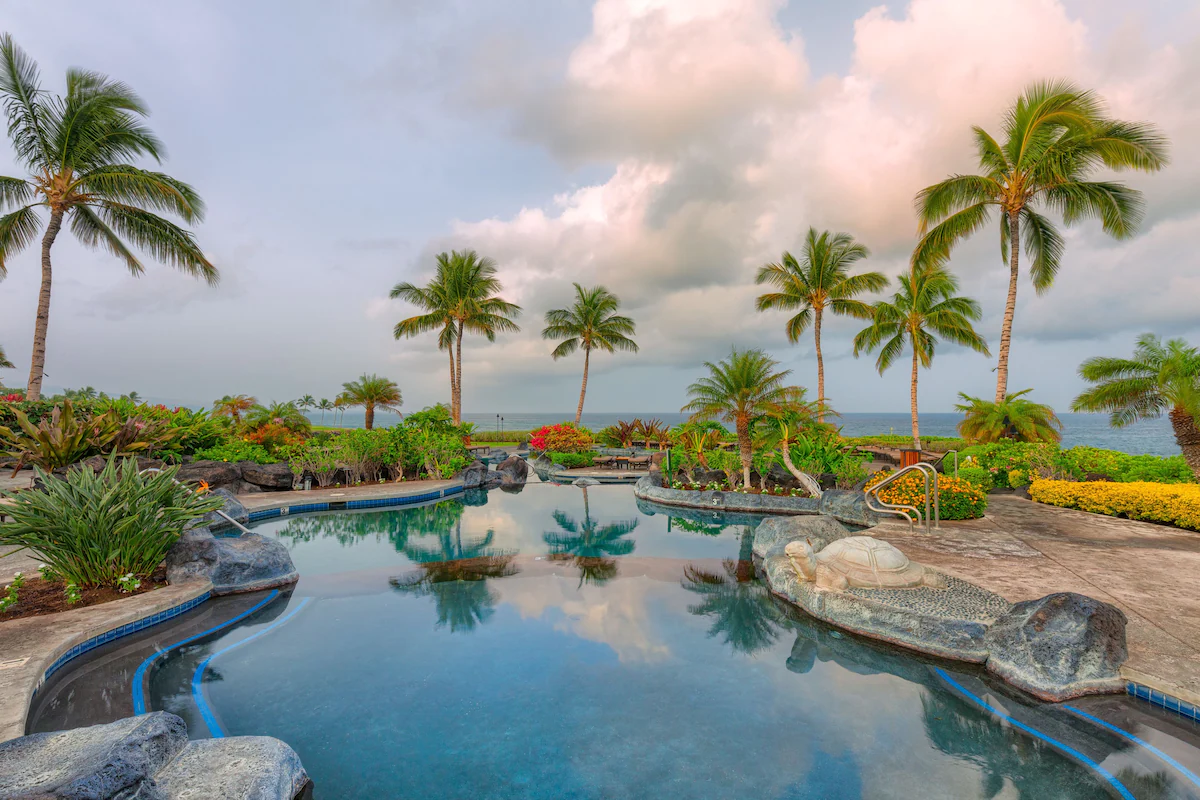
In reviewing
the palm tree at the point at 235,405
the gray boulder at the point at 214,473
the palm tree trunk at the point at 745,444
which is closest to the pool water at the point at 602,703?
the palm tree trunk at the point at 745,444

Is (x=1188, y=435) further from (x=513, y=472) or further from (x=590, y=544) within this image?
(x=513, y=472)

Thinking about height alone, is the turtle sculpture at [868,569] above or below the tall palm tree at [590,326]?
below

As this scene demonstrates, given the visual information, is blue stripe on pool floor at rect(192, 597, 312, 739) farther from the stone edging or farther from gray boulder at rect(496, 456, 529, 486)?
gray boulder at rect(496, 456, 529, 486)

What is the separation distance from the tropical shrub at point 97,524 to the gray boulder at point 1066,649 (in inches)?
361

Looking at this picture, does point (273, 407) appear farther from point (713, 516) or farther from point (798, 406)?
point (798, 406)

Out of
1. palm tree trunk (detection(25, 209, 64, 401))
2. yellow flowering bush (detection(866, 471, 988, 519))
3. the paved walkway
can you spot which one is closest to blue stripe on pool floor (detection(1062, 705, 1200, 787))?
the paved walkway

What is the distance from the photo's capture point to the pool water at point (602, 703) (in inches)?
138

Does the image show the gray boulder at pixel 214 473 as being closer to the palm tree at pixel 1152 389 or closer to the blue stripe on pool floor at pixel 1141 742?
the blue stripe on pool floor at pixel 1141 742

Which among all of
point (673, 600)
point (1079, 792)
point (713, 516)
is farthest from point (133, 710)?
point (713, 516)

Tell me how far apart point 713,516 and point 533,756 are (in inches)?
383

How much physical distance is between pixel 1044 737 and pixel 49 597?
957 cm

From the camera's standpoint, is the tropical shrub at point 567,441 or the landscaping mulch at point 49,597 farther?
the tropical shrub at point 567,441

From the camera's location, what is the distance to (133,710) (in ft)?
13.3

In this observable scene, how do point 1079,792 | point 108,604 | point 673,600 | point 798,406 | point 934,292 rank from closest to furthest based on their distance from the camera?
point 1079,792 < point 108,604 < point 673,600 < point 798,406 < point 934,292
